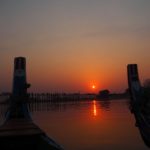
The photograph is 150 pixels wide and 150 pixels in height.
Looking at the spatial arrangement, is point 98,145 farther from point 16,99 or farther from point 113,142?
point 16,99

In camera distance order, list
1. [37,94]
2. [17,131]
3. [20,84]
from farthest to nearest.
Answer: [37,94] < [20,84] < [17,131]

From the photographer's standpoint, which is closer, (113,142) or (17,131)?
(17,131)

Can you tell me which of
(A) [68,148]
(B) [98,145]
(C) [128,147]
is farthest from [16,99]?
(C) [128,147]

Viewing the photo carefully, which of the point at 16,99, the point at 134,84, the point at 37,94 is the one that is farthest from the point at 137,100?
the point at 37,94

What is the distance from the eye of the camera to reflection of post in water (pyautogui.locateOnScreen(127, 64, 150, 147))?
13367 mm

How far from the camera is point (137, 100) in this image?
46.2ft

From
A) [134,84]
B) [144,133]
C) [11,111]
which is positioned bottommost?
[144,133]

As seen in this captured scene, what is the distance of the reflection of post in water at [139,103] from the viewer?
1337 cm

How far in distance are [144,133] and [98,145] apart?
4.48 m

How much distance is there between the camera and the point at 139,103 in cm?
1409

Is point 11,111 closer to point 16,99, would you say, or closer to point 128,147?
point 16,99

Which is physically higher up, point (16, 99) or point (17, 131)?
point (16, 99)

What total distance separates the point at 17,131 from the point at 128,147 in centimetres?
809

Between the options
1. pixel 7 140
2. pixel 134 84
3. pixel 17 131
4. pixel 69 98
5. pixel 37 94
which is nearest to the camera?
pixel 7 140
